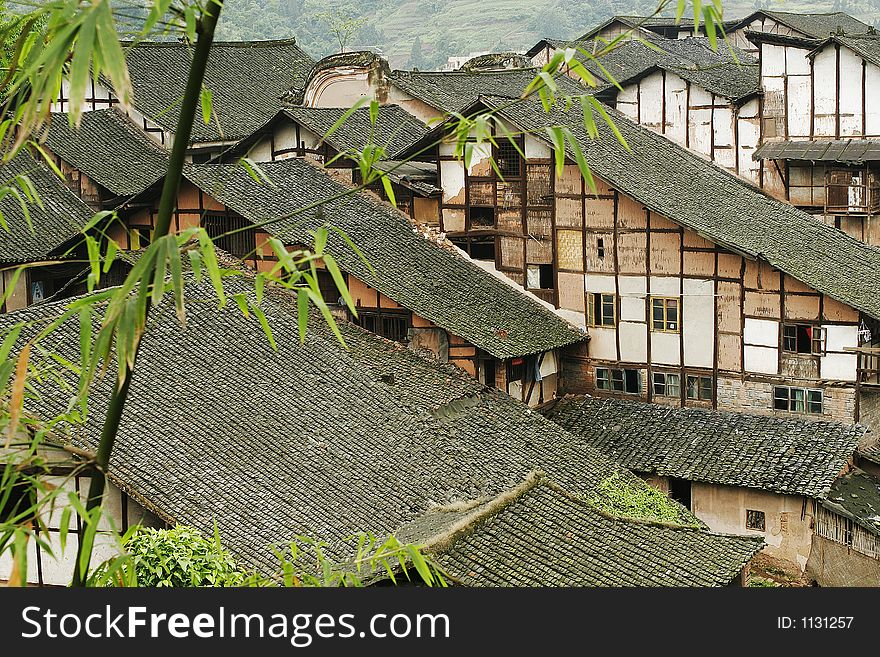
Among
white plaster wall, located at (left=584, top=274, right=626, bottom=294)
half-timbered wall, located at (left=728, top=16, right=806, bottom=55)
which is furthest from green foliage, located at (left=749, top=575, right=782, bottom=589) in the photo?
half-timbered wall, located at (left=728, top=16, right=806, bottom=55)

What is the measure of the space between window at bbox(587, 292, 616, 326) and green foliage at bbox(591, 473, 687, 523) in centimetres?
531

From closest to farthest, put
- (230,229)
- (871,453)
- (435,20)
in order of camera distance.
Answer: (871,453) → (230,229) → (435,20)

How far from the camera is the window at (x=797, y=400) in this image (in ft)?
74.7

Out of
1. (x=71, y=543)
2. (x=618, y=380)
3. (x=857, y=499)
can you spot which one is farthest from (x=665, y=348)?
(x=71, y=543)

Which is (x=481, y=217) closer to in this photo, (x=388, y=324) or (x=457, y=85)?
(x=388, y=324)

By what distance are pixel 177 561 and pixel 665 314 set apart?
54.3ft

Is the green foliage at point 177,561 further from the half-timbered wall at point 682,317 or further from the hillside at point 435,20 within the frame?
the hillside at point 435,20

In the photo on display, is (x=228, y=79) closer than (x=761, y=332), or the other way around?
(x=761, y=332)

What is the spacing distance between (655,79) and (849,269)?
858 centimetres

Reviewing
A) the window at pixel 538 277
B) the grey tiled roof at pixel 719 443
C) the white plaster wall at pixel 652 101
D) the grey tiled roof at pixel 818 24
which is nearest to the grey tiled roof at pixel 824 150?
the white plaster wall at pixel 652 101

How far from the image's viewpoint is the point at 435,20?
10344 centimetres

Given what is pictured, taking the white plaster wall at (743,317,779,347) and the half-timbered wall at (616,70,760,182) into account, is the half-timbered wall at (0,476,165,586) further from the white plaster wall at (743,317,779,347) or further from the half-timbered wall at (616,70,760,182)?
the half-timbered wall at (616,70,760,182)

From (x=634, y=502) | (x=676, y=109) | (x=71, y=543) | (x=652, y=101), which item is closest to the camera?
(x=71, y=543)

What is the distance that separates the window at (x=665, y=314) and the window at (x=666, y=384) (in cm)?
87
